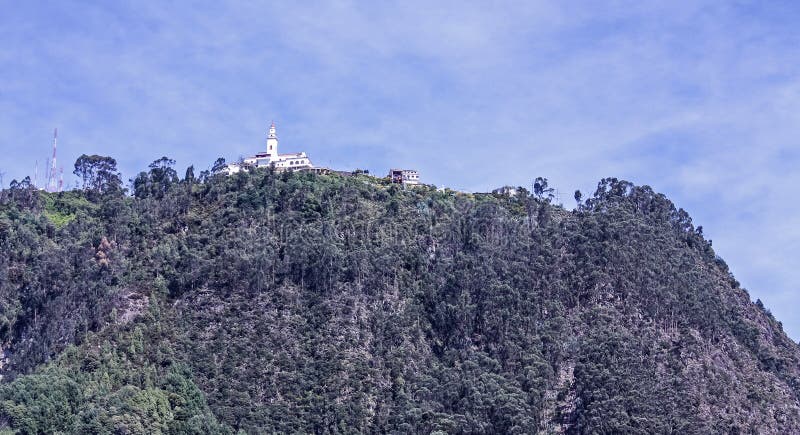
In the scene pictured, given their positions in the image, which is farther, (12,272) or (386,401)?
(12,272)

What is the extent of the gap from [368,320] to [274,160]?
38.7 metres

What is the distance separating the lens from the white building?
130000 mm

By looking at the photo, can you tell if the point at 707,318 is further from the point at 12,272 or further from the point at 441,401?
the point at 12,272

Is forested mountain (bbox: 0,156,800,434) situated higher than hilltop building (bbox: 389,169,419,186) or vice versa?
hilltop building (bbox: 389,169,419,186)

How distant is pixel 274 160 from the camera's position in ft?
435

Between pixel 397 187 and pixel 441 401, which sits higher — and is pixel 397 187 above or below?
above

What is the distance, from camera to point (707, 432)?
89.0 metres

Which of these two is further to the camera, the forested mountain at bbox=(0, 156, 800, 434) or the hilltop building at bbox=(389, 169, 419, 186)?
the hilltop building at bbox=(389, 169, 419, 186)

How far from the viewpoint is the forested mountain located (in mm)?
87312

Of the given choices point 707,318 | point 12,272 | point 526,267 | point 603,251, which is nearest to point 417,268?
point 526,267

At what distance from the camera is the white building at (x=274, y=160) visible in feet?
427

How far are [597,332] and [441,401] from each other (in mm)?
15942

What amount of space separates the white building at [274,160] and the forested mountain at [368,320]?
12344 mm

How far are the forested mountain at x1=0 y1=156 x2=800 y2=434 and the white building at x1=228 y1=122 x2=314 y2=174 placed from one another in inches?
486
